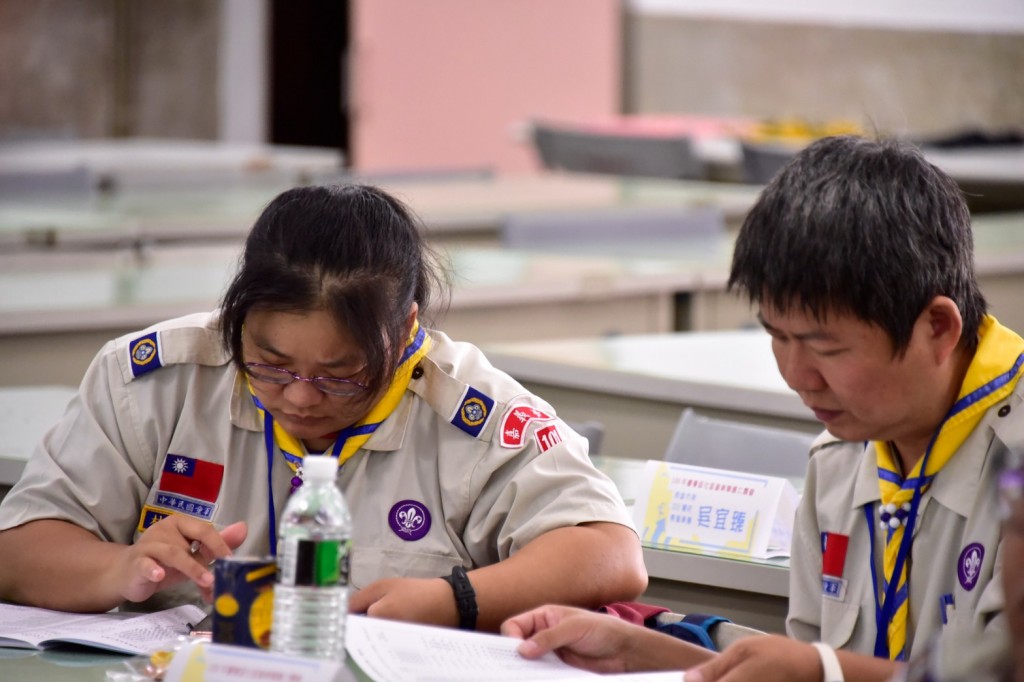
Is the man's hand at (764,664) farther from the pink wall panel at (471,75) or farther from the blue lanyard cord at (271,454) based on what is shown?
the pink wall panel at (471,75)

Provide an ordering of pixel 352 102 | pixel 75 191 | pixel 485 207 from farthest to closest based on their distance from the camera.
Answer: pixel 352 102 → pixel 75 191 → pixel 485 207

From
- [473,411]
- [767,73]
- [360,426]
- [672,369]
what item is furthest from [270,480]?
[767,73]

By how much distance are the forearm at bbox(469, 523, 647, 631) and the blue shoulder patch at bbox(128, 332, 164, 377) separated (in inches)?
18.4

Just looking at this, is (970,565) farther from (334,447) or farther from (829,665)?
(334,447)

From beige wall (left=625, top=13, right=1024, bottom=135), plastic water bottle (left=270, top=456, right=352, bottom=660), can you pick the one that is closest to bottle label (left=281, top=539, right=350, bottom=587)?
plastic water bottle (left=270, top=456, right=352, bottom=660)

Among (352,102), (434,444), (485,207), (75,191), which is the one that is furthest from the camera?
(352,102)

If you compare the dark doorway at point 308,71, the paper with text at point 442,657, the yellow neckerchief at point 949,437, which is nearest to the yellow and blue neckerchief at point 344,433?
the paper with text at point 442,657

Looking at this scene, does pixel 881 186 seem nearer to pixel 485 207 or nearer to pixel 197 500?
pixel 197 500

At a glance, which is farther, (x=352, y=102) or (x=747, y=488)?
(x=352, y=102)

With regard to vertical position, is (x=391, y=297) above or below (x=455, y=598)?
above

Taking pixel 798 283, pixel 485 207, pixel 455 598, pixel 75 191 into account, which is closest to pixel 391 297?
pixel 455 598

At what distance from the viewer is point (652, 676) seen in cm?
129

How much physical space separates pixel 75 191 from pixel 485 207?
1.54m

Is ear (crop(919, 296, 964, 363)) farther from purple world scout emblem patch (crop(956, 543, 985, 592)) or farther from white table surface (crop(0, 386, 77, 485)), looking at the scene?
white table surface (crop(0, 386, 77, 485))
